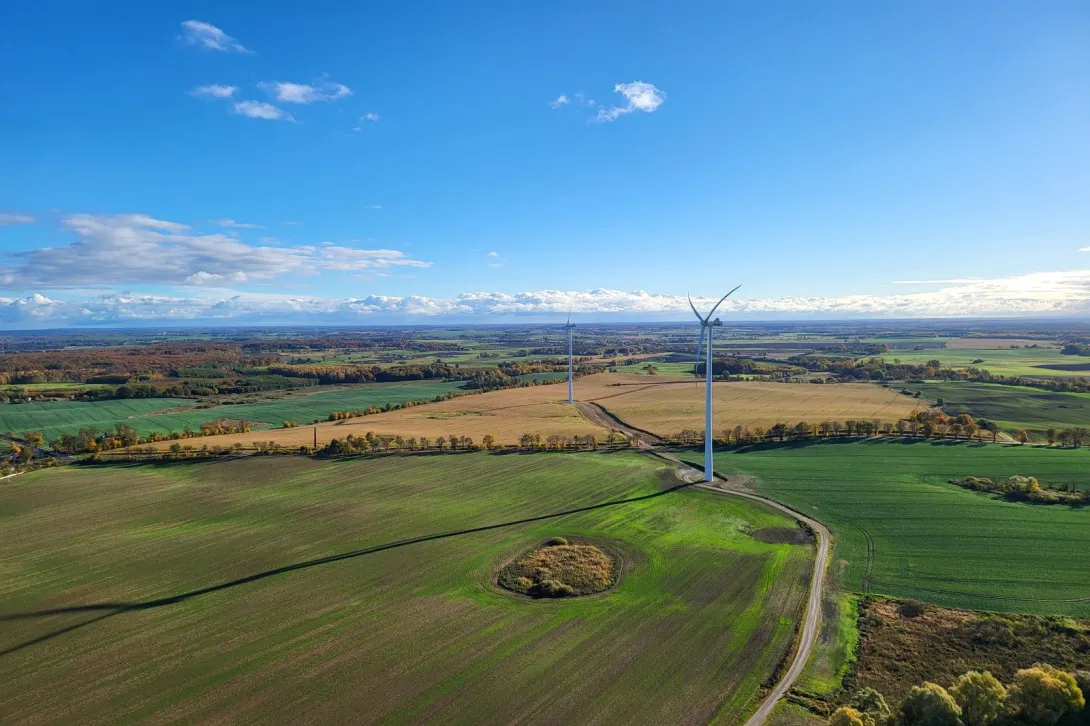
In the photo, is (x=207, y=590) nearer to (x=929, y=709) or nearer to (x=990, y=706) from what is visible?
(x=929, y=709)

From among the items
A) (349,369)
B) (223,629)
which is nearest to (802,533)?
(223,629)

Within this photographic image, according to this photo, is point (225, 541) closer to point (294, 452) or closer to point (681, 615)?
point (294, 452)

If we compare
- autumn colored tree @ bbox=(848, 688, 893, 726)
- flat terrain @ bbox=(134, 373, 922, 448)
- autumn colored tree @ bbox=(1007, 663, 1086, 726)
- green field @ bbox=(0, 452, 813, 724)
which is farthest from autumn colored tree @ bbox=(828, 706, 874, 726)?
flat terrain @ bbox=(134, 373, 922, 448)

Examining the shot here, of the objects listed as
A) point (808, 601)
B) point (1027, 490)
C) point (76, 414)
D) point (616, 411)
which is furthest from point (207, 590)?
point (76, 414)

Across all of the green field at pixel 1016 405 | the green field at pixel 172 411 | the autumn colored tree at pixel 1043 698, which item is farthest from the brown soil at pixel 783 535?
the green field at pixel 172 411

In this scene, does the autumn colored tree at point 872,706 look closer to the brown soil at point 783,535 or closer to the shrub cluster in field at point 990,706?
the shrub cluster in field at point 990,706
